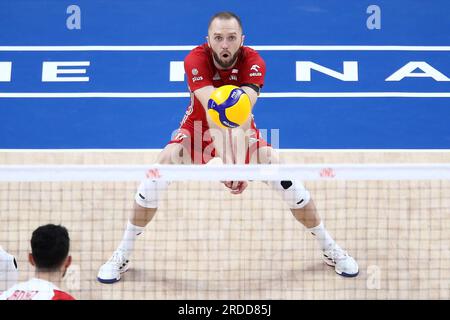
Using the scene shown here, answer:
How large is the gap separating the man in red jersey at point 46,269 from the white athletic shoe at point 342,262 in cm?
372

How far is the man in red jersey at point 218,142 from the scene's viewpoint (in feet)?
Answer: 27.8

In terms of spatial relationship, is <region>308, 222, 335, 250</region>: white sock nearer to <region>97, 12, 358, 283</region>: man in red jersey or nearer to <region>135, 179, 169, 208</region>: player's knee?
<region>97, 12, 358, 283</region>: man in red jersey

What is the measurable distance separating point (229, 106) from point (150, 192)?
1238mm

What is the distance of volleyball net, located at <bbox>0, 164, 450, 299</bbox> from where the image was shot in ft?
28.6

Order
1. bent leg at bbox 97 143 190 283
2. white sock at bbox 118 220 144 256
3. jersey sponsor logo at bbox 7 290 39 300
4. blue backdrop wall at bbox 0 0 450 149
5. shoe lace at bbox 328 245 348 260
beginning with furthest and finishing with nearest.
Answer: blue backdrop wall at bbox 0 0 450 149, shoe lace at bbox 328 245 348 260, white sock at bbox 118 220 144 256, bent leg at bbox 97 143 190 283, jersey sponsor logo at bbox 7 290 39 300

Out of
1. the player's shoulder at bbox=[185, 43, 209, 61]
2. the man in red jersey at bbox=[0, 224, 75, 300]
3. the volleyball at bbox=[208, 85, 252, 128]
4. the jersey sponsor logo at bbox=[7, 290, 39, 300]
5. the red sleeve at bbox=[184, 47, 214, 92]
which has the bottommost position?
the jersey sponsor logo at bbox=[7, 290, 39, 300]

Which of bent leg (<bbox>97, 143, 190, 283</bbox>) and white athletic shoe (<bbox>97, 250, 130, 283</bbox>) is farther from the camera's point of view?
white athletic shoe (<bbox>97, 250, 130, 283</bbox>)

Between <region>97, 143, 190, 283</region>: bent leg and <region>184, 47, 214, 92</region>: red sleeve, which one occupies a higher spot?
<region>184, 47, 214, 92</region>: red sleeve

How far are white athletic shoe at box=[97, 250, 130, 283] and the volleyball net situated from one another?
85mm

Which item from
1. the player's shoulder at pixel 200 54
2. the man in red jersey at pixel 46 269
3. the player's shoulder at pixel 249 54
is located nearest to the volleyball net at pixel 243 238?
the player's shoulder at pixel 249 54

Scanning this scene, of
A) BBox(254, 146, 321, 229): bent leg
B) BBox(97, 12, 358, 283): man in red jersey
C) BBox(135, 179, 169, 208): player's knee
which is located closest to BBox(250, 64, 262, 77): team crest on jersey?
BBox(97, 12, 358, 283): man in red jersey

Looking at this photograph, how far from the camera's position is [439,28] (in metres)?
13.0
